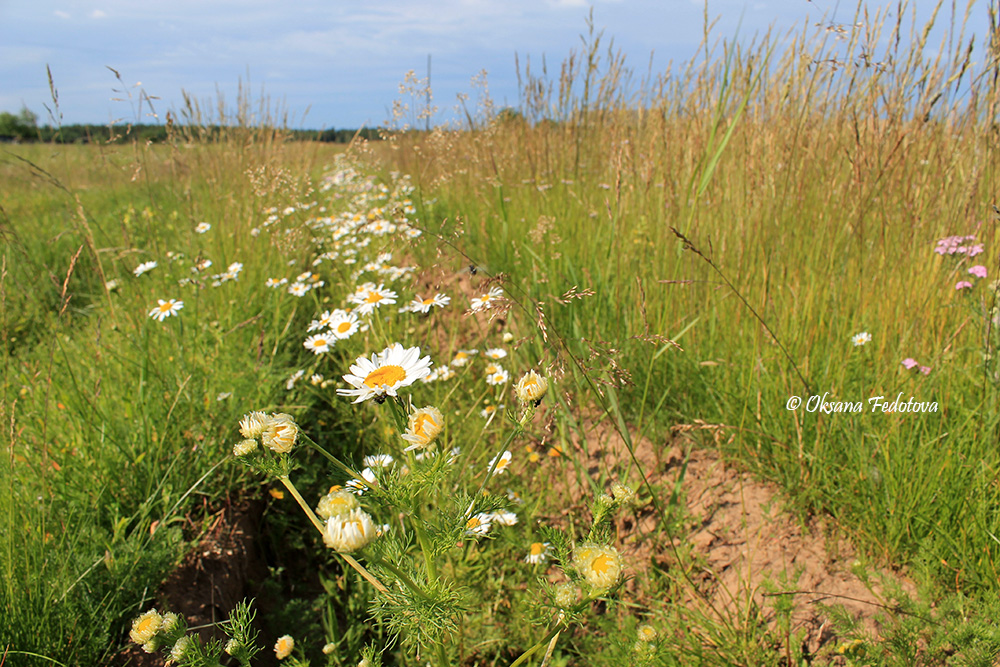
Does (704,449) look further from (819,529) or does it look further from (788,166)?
(788,166)

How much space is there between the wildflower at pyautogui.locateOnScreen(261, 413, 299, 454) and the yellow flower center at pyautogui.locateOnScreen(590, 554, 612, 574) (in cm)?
46

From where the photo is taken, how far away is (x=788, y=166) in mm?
1960

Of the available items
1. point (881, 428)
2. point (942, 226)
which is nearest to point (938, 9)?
point (942, 226)

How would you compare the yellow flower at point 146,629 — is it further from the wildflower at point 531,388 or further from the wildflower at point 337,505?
the wildflower at point 531,388

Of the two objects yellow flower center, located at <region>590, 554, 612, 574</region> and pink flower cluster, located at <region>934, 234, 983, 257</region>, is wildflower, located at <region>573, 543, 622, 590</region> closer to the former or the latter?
yellow flower center, located at <region>590, 554, 612, 574</region>

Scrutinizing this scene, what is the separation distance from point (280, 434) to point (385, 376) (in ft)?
0.56

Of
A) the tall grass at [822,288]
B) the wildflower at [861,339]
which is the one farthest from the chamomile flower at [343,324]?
the wildflower at [861,339]

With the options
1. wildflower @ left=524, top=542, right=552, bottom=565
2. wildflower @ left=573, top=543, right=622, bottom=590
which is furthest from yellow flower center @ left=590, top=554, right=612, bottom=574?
wildflower @ left=524, top=542, right=552, bottom=565

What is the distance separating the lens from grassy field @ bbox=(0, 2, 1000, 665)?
1.04 m

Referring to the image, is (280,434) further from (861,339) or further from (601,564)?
(861,339)

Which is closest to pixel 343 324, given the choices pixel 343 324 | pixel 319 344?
pixel 343 324

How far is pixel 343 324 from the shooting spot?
6.31 ft

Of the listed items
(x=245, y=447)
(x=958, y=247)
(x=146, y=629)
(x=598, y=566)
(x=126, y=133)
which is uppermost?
(x=126, y=133)

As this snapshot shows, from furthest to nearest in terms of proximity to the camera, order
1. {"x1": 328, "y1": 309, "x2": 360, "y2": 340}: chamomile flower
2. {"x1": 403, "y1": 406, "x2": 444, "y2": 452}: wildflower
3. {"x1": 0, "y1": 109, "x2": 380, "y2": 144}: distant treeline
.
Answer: {"x1": 0, "y1": 109, "x2": 380, "y2": 144}: distant treeline
{"x1": 328, "y1": 309, "x2": 360, "y2": 340}: chamomile flower
{"x1": 403, "y1": 406, "x2": 444, "y2": 452}: wildflower
